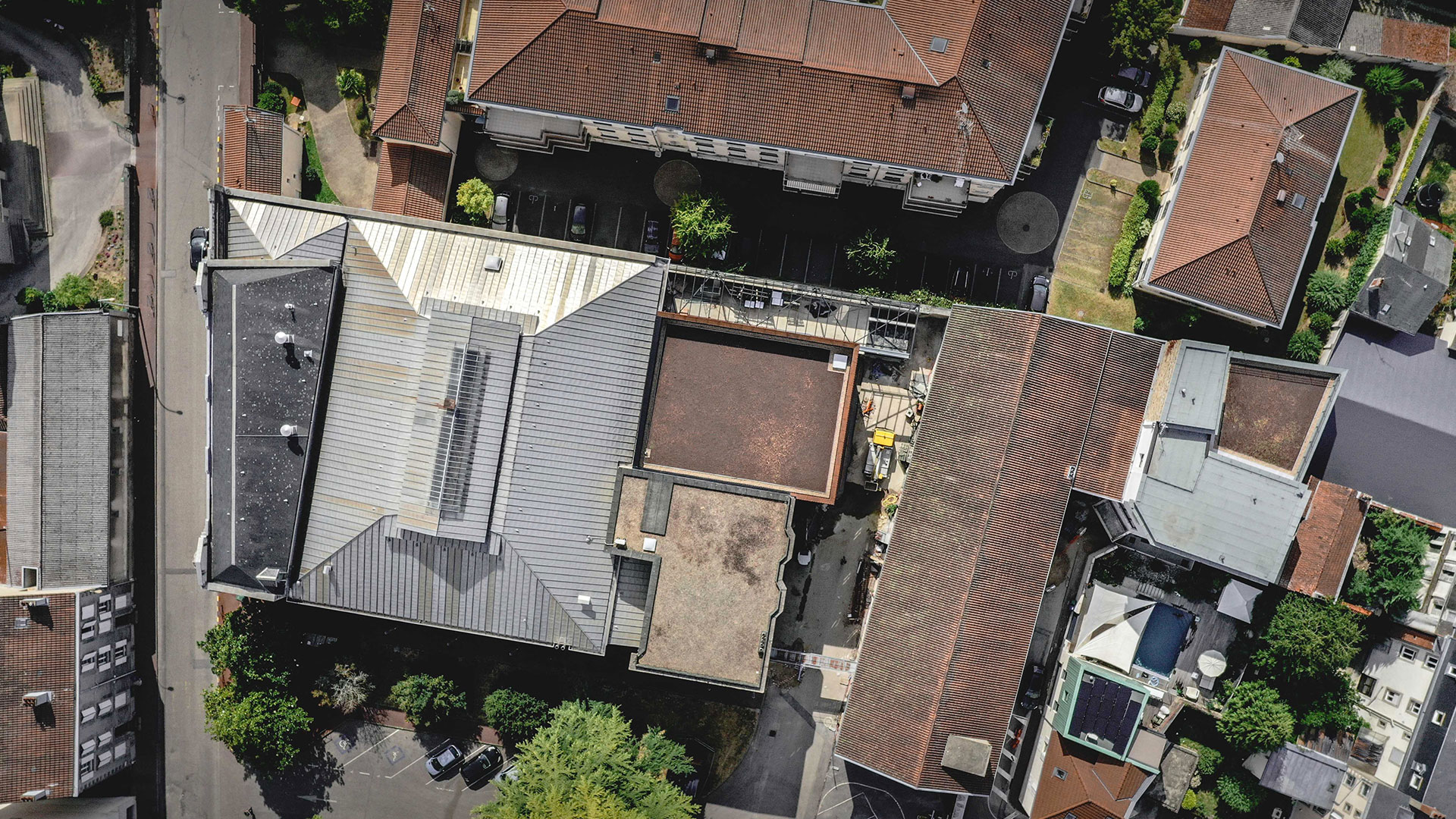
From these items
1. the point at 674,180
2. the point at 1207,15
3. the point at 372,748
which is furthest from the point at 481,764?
the point at 1207,15

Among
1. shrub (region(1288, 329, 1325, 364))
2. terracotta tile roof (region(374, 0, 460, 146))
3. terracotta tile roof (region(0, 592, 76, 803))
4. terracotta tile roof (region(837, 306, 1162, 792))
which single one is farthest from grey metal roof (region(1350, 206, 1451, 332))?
terracotta tile roof (region(0, 592, 76, 803))

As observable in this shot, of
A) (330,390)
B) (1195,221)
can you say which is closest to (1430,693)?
(1195,221)

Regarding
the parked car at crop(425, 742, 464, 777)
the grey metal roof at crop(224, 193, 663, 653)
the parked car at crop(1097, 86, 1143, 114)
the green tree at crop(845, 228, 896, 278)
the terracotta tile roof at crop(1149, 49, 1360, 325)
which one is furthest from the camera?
the parked car at crop(425, 742, 464, 777)

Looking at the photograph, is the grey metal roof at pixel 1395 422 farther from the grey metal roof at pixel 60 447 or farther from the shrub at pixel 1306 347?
the grey metal roof at pixel 60 447

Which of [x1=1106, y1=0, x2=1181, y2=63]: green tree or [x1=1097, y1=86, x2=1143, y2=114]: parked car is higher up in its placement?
[x1=1106, y1=0, x2=1181, y2=63]: green tree

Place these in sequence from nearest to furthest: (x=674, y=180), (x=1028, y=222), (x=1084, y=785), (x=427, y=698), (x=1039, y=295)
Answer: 1. (x=1084, y=785)
2. (x=427, y=698)
3. (x=1039, y=295)
4. (x=1028, y=222)
5. (x=674, y=180)

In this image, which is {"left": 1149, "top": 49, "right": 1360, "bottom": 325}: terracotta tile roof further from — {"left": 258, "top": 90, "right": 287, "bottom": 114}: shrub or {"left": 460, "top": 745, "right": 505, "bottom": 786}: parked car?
{"left": 258, "top": 90, "right": 287, "bottom": 114}: shrub

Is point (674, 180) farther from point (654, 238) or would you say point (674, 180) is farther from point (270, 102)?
point (270, 102)
